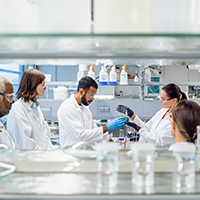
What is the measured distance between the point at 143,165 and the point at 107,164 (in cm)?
15

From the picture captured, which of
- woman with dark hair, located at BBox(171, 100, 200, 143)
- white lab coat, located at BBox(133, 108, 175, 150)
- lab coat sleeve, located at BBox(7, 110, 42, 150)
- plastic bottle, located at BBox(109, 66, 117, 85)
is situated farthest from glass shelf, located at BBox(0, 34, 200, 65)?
plastic bottle, located at BBox(109, 66, 117, 85)

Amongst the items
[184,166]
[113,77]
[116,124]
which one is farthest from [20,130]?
[113,77]

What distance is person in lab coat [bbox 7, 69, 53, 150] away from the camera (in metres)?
2.14

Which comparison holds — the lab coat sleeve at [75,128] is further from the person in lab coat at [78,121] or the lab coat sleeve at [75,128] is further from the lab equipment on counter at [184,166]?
the lab equipment on counter at [184,166]

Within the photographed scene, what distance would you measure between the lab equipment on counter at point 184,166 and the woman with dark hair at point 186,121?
0.69 metres

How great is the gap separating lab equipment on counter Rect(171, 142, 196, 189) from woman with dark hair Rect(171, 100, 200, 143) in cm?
69

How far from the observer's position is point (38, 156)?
127cm

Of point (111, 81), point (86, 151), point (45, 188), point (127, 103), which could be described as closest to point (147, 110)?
point (127, 103)

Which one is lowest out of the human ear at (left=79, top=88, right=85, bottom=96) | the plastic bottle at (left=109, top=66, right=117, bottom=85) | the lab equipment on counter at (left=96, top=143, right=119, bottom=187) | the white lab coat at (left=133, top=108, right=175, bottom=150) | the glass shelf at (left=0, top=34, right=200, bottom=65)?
the white lab coat at (left=133, top=108, right=175, bottom=150)

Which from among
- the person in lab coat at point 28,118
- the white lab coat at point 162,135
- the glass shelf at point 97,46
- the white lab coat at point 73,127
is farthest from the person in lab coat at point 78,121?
the glass shelf at point 97,46

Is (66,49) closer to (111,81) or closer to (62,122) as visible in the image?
(62,122)

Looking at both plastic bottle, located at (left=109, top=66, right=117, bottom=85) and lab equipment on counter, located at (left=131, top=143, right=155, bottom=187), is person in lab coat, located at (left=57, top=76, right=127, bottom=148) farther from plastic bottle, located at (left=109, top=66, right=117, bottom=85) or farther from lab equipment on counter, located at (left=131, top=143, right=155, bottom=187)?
lab equipment on counter, located at (left=131, top=143, right=155, bottom=187)

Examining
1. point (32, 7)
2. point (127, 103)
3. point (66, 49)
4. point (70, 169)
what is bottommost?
point (70, 169)

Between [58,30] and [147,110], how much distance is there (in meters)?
3.23
